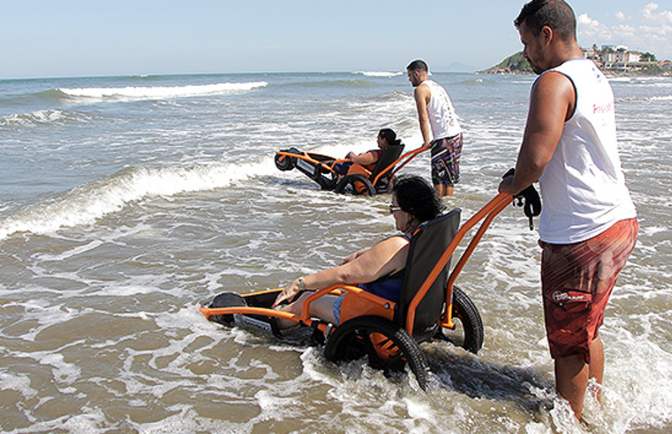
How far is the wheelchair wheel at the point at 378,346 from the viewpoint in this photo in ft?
9.62

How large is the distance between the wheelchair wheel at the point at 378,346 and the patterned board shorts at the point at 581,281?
721 mm

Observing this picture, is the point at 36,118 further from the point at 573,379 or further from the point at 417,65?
the point at 573,379

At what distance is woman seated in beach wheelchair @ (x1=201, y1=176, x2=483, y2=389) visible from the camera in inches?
115

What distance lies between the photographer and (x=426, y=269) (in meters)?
2.97

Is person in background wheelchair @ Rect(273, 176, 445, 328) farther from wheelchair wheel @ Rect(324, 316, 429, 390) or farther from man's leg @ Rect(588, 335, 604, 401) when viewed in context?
man's leg @ Rect(588, 335, 604, 401)

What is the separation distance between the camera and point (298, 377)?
3.37 metres

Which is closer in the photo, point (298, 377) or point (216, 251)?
point (298, 377)

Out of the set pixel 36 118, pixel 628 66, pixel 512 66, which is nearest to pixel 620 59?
pixel 628 66

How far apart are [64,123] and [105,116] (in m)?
2.49

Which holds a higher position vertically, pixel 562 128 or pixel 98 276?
pixel 562 128

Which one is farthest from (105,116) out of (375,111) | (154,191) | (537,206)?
(537,206)

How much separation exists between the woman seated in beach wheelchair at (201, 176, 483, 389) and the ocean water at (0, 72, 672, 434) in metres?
0.18

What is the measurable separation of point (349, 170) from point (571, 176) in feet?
21.4

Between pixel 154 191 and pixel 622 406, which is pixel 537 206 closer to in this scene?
pixel 622 406
